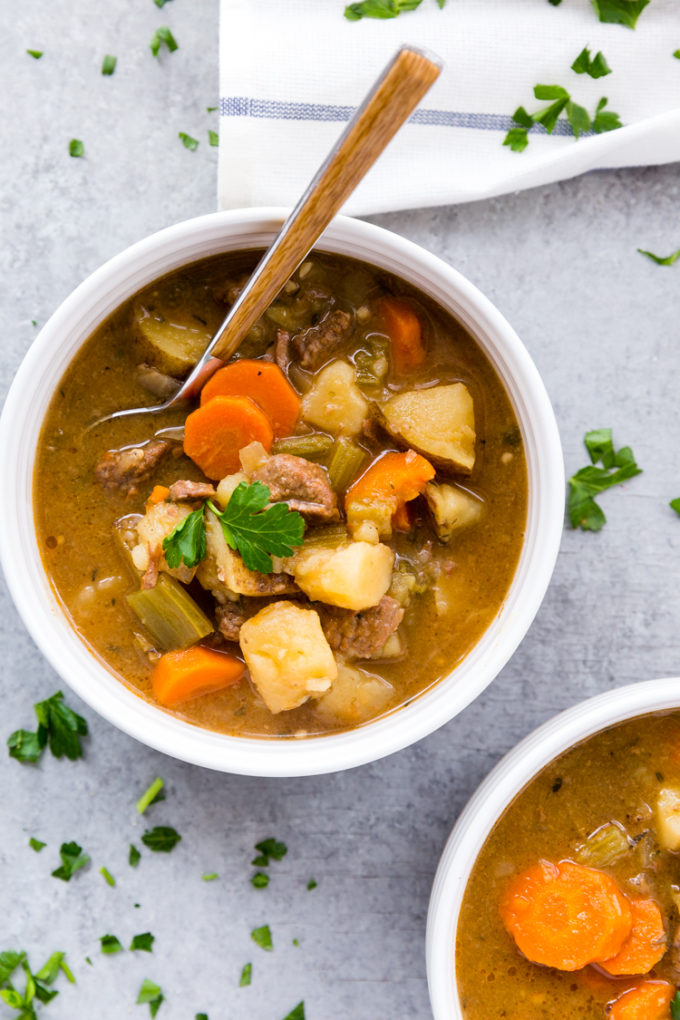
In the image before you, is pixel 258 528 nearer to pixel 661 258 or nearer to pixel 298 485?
pixel 298 485

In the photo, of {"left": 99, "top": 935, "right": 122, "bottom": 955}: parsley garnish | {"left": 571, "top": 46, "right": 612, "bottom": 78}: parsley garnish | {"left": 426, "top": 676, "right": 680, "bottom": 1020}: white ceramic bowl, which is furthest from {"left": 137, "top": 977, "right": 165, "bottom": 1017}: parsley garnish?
{"left": 571, "top": 46, "right": 612, "bottom": 78}: parsley garnish

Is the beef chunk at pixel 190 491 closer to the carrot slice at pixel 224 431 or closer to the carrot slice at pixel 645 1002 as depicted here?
the carrot slice at pixel 224 431

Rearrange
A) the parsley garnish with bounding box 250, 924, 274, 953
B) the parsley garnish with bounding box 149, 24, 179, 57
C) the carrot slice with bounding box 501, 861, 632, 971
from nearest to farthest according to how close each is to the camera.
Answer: the carrot slice with bounding box 501, 861, 632, 971 → the parsley garnish with bounding box 149, 24, 179, 57 → the parsley garnish with bounding box 250, 924, 274, 953

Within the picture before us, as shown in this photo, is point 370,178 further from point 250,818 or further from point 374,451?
point 250,818

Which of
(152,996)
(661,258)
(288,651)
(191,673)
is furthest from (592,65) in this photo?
(152,996)

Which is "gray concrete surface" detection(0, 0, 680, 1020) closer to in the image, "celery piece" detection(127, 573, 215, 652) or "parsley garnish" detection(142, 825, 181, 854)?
"parsley garnish" detection(142, 825, 181, 854)

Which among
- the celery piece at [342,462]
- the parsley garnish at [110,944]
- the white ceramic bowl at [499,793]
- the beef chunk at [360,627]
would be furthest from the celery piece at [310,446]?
the parsley garnish at [110,944]
